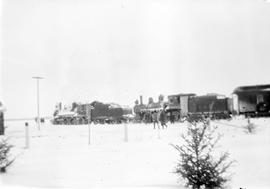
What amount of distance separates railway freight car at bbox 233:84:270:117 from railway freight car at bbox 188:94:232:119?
9.66 ft

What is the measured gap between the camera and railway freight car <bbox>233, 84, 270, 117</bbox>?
31.6 m

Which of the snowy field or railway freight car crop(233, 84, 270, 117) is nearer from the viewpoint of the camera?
the snowy field

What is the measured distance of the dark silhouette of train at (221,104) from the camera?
105 feet

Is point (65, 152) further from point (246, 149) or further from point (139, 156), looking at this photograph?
point (246, 149)

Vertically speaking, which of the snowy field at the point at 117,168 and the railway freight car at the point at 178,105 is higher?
the railway freight car at the point at 178,105

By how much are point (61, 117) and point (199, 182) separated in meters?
43.6

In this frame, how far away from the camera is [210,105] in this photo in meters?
35.5

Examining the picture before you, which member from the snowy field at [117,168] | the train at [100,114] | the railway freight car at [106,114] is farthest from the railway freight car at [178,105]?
the snowy field at [117,168]

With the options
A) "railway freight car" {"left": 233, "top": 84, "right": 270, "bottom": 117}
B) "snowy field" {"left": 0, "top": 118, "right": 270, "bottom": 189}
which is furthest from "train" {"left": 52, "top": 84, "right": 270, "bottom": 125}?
"snowy field" {"left": 0, "top": 118, "right": 270, "bottom": 189}

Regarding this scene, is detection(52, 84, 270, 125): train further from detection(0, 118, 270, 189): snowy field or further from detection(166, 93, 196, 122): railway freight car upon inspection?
detection(0, 118, 270, 189): snowy field

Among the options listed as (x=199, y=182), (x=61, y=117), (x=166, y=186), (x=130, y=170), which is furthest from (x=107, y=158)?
(x=61, y=117)

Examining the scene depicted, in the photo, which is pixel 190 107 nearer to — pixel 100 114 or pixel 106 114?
pixel 106 114

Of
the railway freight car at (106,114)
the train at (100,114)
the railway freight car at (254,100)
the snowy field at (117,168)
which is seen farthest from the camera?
the railway freight car at (106,114)

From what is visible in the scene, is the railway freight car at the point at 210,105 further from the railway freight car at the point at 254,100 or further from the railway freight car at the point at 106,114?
the railway freight car at the point at 106,114
